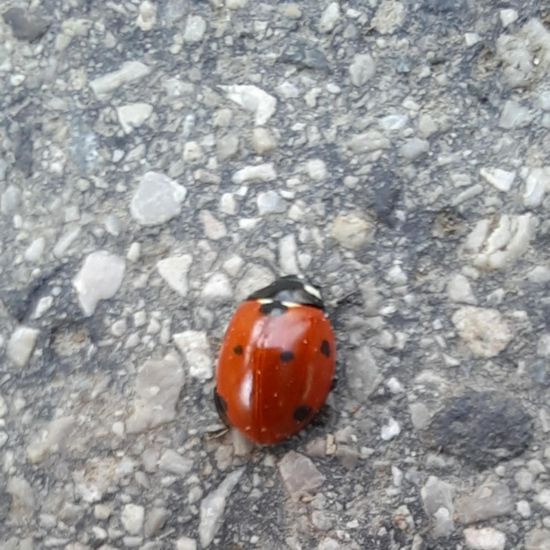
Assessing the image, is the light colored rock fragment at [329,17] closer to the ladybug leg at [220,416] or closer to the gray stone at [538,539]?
the ladybug leg at [220,416]

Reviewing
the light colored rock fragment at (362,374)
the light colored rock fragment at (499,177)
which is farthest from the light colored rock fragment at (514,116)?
the light colored rock fragment at (362,374)

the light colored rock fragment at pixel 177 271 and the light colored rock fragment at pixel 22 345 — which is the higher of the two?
the light colored rock fragment at pixel 177 271

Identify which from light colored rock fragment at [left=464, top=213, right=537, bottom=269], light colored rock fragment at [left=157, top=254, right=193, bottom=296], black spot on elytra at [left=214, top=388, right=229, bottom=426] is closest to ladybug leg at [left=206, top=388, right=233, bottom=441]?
black spot on elytra at [left=214, top=388, right=229, bottom=426]

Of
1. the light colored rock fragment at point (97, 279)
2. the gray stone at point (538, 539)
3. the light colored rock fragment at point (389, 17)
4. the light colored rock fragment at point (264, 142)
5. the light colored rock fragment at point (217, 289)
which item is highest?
the light colored rock fragment at point (389, 17)

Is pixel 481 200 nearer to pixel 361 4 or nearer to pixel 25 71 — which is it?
pixel 361 4

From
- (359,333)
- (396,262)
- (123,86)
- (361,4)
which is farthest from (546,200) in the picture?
(123,86)

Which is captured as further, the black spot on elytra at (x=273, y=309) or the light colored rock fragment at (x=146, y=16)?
the light colored rock fragment at (x=146, y=16)

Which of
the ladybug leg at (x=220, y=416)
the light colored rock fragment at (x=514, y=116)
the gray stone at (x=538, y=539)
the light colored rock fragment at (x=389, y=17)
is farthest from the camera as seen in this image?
the light colored rock fragment at (x=389, y=17)

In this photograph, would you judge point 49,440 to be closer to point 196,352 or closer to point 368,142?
point 196,352
